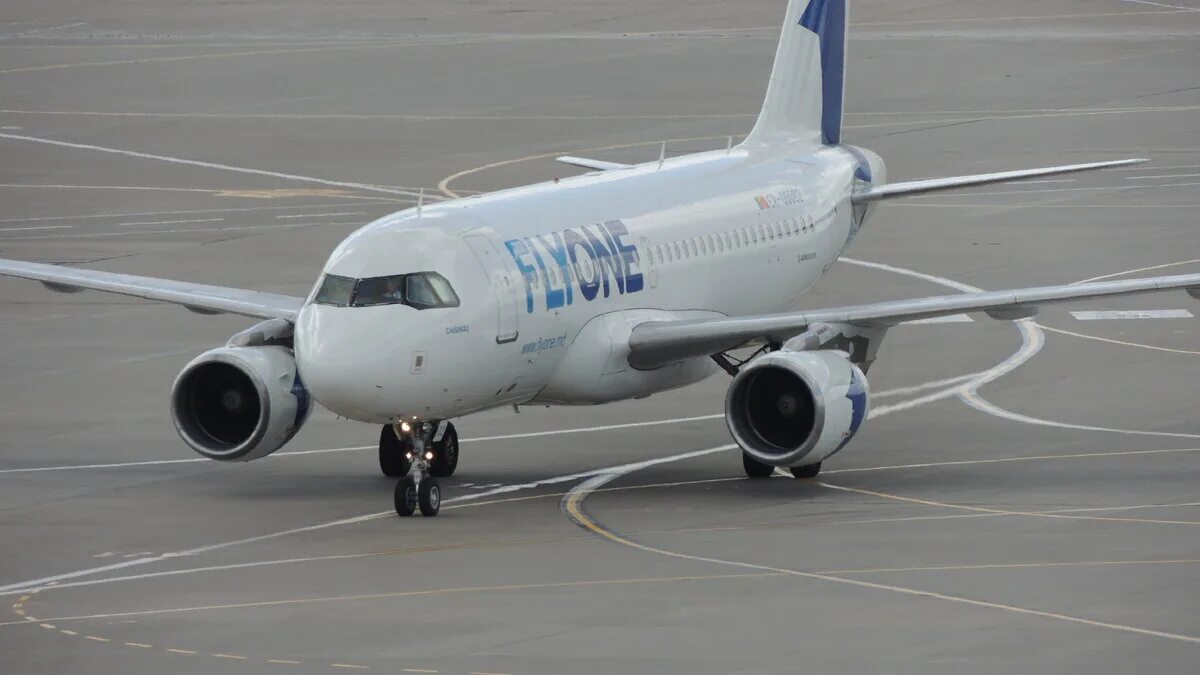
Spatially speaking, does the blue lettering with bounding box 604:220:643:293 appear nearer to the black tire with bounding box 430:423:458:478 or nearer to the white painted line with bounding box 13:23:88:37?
the black tire with bounding box 430:423:458:478

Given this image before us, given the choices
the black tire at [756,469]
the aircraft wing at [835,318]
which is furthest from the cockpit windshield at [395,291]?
the black tire at [756,469]

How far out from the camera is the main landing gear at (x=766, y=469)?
35.7 meters

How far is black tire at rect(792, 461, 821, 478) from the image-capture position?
35688 mm

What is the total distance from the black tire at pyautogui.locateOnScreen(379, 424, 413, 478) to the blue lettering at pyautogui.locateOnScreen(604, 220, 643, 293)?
3.98m

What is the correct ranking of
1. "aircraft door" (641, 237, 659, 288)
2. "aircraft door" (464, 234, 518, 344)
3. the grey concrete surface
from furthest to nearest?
1. "aircraft door" (641, 237, 659, 288)
2. "aircraft door" (464, 234, 518, 344)
3. the grey concrete surface

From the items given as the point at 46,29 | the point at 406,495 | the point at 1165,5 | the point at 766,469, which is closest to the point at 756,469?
the point at 766,469

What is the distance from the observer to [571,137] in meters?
77.7

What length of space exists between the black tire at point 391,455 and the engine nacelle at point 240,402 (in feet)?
4.11

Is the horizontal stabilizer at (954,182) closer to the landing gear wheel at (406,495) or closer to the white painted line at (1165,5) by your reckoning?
the landing gear wheel at (406,495)

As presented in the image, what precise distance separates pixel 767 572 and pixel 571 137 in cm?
4920

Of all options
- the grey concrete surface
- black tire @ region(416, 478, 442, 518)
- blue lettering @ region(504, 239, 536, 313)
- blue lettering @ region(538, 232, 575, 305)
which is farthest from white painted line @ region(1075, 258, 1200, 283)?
black tire @ region(416, 478, 442, 518)

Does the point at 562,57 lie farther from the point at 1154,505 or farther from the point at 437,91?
the point at 1154,505

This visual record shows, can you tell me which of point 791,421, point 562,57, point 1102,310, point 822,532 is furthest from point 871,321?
point 562,57

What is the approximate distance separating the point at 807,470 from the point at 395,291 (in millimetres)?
6814
